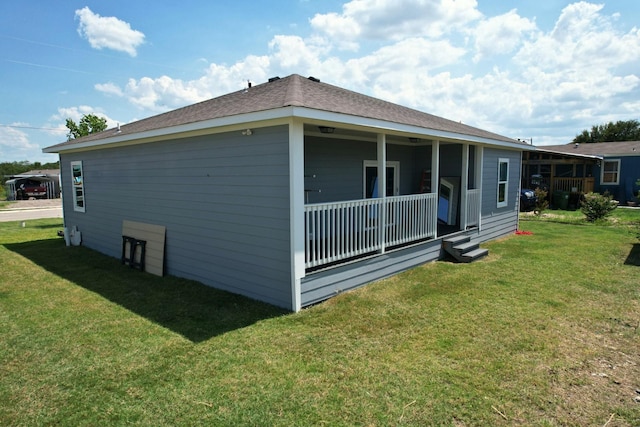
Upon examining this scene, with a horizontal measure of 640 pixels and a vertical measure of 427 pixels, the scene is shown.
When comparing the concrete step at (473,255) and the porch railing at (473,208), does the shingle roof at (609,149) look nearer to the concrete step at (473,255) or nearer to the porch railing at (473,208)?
the porch railing at (473,208)

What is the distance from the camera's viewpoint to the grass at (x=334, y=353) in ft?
9.41

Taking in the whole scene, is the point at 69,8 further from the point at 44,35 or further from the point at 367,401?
the point at 367,401

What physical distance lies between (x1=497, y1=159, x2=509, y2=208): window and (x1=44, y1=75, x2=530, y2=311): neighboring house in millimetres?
324

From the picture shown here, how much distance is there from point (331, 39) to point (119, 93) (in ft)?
59.1

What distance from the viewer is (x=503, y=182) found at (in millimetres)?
10992

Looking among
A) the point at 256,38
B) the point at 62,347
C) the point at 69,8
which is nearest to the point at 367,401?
the point at 62,347

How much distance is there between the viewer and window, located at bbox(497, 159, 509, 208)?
35.3 ft

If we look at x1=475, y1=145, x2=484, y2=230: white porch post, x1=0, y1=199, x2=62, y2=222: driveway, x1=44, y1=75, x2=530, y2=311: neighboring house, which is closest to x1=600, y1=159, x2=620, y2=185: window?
x1=44, y1=75, x2=530, y2=311: neighboring house

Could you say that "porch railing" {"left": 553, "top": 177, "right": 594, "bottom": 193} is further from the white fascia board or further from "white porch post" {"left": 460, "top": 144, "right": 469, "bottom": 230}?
the white fascia board

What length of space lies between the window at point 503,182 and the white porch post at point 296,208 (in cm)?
806

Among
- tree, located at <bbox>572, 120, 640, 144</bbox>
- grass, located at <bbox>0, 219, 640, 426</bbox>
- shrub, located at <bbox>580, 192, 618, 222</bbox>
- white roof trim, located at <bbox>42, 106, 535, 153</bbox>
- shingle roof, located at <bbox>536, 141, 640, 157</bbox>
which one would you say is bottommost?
grass, located at <bbox>0, 219, 640, 426</bbox>

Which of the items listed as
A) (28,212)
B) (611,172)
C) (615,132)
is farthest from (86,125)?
(615,132)

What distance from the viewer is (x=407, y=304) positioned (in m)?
5.21

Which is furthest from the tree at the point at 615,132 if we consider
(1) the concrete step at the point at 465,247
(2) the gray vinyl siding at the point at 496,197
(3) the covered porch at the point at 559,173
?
(1) the concrete step at the point at 465,247
